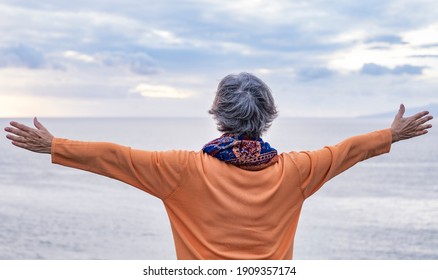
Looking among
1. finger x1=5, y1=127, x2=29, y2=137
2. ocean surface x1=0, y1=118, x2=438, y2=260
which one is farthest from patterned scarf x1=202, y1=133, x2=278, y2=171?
ocean surface x1=0, y1=118, x2=438, y2=260

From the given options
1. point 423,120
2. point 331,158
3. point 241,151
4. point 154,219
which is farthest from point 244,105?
point 154,219

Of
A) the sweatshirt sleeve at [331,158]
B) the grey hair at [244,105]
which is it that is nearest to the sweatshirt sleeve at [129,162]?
the grey hair at [244,105]

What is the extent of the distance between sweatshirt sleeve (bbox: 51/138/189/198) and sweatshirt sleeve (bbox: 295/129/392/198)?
1.77 ft

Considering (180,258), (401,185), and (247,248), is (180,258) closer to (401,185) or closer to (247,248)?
(247,248)

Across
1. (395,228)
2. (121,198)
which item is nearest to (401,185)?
(395,228)

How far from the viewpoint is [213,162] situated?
9.18ft

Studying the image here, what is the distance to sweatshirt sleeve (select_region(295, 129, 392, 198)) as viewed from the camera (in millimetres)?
2895

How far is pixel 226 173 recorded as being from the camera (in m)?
2.80

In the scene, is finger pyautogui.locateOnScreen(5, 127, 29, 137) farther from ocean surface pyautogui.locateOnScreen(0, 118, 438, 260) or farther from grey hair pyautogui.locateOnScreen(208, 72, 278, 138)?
ocean surface pyautogui.locateOnScreen(0, 118, 438, 260)

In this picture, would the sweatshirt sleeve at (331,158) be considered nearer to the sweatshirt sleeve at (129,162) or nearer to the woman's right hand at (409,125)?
the woman's right hand at (409,125)

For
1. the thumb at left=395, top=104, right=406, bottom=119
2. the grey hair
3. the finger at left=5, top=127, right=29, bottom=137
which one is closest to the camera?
the grey hair

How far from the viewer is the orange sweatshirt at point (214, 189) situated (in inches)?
110

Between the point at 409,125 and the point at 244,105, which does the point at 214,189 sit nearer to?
the point at 244,105

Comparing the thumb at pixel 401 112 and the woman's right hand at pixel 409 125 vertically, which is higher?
the thumb at pixel 401 112
